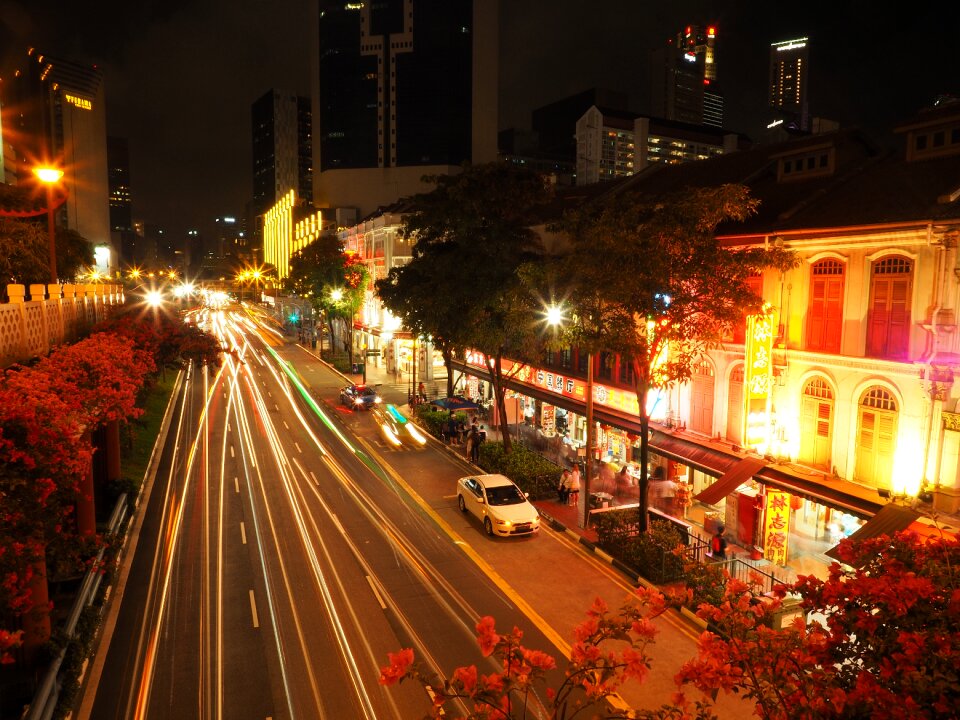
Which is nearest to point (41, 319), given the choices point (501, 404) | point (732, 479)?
point (501, 404)

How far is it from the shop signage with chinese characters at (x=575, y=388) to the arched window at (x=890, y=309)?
8.06 m

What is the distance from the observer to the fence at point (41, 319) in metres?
12.5

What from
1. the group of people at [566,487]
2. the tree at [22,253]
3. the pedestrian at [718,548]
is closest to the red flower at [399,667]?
the pedestrian at [718,548]

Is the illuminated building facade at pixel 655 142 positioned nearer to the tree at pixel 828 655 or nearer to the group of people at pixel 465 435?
the group of people at pixel 465 435

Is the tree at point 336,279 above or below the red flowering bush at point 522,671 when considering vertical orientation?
above

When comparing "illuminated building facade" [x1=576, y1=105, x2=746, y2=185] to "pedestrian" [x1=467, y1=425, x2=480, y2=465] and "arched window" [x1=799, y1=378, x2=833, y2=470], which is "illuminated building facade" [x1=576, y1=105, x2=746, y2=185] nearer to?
"pedestrian" [x1=467, y1=425, x2=480, y2=465]

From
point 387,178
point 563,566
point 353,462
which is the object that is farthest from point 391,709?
point 387,178

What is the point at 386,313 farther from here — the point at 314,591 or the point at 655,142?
the point at 655,142

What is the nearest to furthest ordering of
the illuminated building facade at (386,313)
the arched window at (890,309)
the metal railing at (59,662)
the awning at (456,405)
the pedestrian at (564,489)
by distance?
the metal railing at (59,662) < the arched window at (890,309) < the pedestrian at (564,489) < the awning at (456,405) < the illuminated building facade at (386,313)

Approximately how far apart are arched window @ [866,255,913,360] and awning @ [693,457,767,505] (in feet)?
14.3

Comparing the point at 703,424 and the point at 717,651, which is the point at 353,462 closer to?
the point at 703,424

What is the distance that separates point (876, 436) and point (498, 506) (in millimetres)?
10532

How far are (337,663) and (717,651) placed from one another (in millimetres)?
9224

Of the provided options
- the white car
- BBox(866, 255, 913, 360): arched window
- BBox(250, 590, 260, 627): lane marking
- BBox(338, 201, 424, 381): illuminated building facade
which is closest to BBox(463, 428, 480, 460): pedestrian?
the white car
